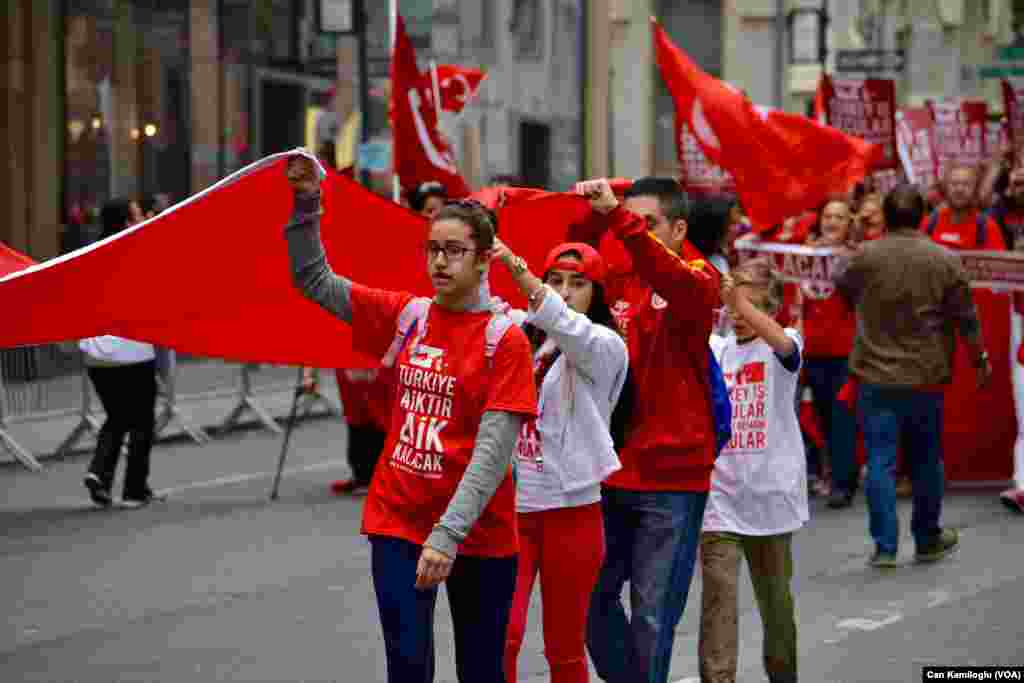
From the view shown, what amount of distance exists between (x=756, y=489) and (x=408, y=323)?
2120 millimetres

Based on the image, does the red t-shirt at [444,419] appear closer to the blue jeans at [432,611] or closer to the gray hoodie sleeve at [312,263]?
the blue jeans at [432,611]

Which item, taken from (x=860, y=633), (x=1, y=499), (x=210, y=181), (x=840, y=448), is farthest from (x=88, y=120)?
(x=860, y=633)

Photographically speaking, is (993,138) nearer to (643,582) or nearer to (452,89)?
(452,89)

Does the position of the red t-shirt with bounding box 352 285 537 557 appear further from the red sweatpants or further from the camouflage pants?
the camouflage pants

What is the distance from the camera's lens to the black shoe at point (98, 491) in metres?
12.3

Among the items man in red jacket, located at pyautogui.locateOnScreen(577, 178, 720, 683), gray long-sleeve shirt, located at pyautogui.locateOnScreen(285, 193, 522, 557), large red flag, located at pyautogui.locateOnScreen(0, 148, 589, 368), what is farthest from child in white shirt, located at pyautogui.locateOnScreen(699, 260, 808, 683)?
gray long-sleeve shirt, located at pyautogui.locateOnScreen(285, 193, 522, 557)

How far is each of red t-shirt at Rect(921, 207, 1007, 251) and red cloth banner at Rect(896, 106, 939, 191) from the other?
4372mm

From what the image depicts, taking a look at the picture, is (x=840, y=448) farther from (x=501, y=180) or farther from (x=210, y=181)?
(x=210, y=181)

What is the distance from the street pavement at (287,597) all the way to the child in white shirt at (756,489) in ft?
2.43

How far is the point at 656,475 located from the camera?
6383 mm

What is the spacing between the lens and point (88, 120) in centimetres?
2139

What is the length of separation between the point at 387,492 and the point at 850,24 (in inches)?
1729

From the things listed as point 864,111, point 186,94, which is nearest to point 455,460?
point 864,111

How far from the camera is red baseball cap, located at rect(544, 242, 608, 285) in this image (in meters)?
6.06
